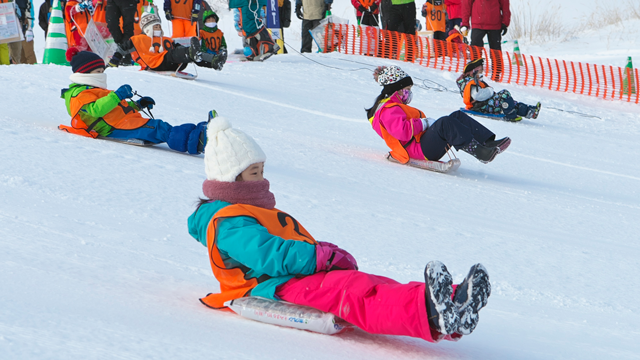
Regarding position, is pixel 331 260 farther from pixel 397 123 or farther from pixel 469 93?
pixel 469 93

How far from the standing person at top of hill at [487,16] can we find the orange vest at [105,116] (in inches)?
264

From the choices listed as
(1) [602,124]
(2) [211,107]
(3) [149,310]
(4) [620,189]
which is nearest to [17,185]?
(3) [149,310]

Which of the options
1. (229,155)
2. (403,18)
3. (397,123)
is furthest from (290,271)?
(403,18)

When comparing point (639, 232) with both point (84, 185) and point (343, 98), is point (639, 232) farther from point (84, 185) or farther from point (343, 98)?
point (343, 98)

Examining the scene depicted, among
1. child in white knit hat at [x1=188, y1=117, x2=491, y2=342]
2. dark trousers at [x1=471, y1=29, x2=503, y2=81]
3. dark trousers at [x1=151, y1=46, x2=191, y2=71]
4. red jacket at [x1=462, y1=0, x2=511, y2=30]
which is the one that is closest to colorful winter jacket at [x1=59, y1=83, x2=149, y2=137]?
child in white knit hat at [x1=188, y1=117, x2=491, y2=342]

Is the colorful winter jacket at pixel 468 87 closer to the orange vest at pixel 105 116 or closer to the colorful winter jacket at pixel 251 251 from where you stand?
the orange vest at pixel 105 116

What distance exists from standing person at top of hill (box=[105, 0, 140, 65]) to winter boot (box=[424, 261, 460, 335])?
8317mm

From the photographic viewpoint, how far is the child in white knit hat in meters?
1.86

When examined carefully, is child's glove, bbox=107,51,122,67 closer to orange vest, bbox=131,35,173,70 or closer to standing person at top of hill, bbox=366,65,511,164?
orange vest, bbox=131,35,173,70

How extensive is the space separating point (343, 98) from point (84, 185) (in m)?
5.23

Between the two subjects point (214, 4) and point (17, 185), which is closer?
point (17, 185)

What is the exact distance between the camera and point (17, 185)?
11.8ft

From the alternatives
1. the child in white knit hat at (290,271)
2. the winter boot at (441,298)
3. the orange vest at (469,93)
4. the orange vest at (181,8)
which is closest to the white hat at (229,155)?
the child in white knit hat at (290,271)

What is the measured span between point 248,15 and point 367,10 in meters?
2.69
